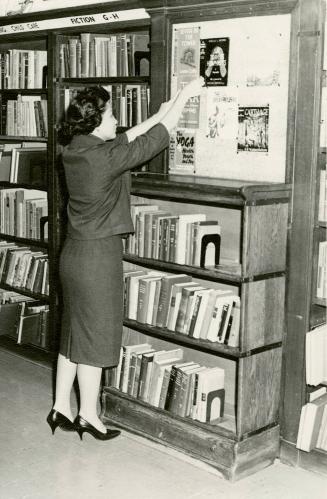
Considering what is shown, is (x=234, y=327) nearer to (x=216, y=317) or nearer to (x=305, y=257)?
(x=216, y=317)

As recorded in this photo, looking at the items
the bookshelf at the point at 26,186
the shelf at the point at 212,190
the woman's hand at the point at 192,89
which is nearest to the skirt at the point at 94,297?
the shelf at the point at 212,190

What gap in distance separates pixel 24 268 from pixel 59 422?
1792 mm

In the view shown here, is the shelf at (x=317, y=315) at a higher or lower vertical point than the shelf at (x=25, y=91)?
lower

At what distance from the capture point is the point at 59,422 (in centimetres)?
411

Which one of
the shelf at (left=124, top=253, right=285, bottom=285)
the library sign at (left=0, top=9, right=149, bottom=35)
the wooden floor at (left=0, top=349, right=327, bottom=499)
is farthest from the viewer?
the library sign at (left=0, top=9, right=149, bottom=35)

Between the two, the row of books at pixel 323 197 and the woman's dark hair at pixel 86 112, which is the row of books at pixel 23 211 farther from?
the row of books at pixel 323 197

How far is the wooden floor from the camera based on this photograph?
345 cm

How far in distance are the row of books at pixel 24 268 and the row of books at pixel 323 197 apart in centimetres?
245

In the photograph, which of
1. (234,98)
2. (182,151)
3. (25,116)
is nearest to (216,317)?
(182,151)

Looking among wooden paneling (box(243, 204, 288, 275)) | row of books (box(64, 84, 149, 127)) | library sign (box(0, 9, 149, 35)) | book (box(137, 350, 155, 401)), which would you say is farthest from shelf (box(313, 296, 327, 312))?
library sign (box(0, 9, 149, 35))

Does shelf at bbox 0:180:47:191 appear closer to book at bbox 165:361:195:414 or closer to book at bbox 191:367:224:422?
book at bbox 165:361:195:414

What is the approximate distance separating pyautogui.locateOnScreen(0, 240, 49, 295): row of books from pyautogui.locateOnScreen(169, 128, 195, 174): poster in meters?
1.56

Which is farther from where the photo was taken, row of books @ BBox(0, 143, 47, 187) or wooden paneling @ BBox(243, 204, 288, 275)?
row of books @ BBox(0, 143, 47, 187)

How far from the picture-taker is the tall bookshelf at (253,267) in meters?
3.52
